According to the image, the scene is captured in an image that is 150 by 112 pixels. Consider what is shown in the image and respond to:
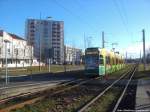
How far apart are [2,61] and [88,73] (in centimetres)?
6965

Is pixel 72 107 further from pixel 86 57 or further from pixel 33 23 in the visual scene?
pixel 33 23

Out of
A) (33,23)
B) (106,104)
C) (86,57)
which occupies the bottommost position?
(106,104)

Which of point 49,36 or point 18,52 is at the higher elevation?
point 49,36

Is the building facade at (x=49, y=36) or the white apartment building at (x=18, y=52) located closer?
the white apartment building at (x=18, y=52)

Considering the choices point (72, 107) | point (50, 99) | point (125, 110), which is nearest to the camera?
point (125, 110)

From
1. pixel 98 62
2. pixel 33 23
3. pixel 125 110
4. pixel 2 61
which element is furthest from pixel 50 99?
pixel 33 23

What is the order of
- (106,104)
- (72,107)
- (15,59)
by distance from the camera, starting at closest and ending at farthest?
(72,107)
(106,104)
(15,59)

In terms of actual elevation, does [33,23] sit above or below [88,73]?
above

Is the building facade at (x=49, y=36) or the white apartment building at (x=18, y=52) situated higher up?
the building facade at (x=49, y=36)

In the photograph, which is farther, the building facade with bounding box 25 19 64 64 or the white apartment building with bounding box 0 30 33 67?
the building facade with bounding box 25 19 64 64

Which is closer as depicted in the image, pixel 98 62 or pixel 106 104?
pixel 106 104

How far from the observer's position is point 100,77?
130ft

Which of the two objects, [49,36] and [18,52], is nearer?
[18,52]

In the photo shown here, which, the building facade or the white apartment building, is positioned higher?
the building facade
